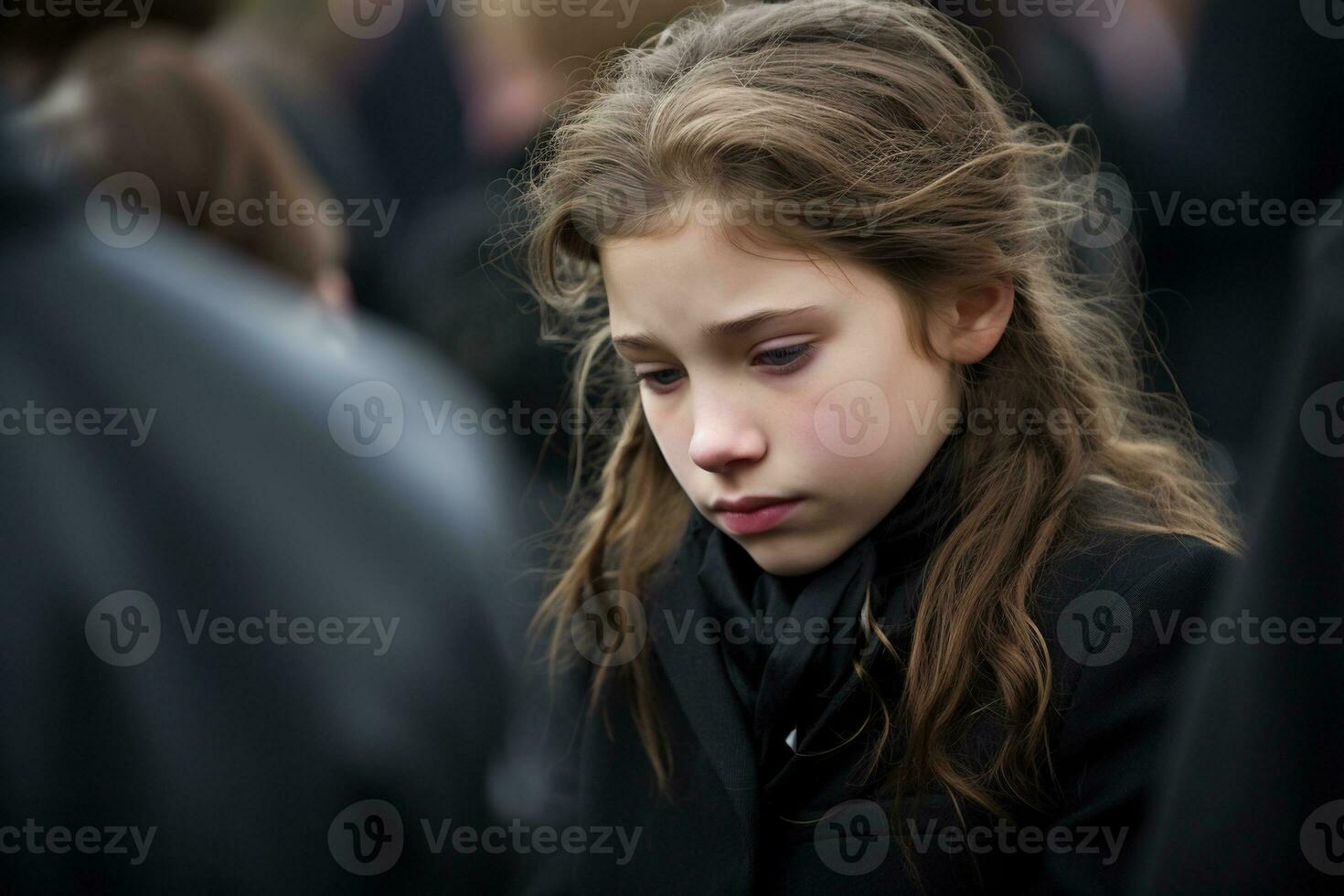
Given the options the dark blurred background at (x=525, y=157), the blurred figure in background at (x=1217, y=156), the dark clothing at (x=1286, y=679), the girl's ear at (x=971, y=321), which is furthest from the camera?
the blurred figure in background at (x=1217, y=156)

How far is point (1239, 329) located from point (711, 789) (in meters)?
1.76

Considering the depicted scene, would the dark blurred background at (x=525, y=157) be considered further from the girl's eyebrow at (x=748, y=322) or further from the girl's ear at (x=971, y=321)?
the girl's eyebrow at (x=748, y=322)

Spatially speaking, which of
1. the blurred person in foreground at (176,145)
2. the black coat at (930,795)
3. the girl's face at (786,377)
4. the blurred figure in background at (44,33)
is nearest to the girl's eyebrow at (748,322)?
the girl's face at (786,377)

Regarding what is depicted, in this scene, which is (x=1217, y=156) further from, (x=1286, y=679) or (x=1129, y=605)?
(x=1286, y=679)

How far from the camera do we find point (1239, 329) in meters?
2.71

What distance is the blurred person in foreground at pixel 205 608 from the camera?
133 cm

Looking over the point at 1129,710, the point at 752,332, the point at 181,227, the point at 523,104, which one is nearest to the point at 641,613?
the point at 752,332

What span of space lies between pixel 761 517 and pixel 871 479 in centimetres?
15

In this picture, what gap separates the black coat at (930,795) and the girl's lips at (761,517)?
0.21 meters

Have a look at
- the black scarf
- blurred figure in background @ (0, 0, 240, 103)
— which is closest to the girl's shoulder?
the black scarf

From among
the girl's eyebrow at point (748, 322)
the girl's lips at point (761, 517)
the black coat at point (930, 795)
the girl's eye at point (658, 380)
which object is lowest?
the black coat at point (930, 795)

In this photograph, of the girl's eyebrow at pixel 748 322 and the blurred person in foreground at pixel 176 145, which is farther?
the blurred person in foreground at pixel 176 145

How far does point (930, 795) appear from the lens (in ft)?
5.05

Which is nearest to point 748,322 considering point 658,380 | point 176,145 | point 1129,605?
point 658,380
